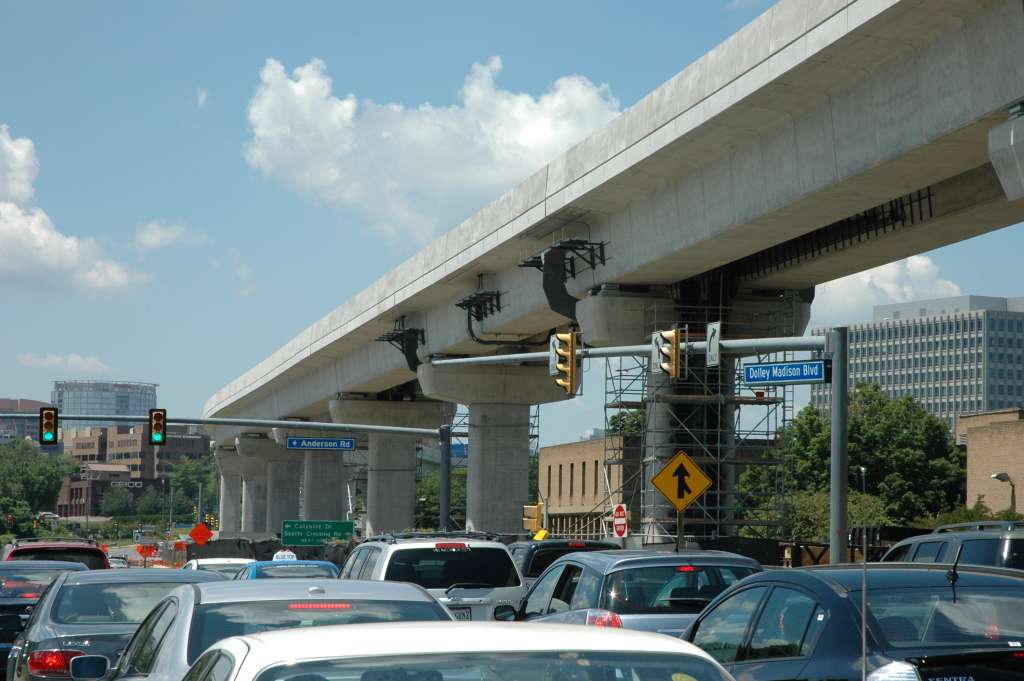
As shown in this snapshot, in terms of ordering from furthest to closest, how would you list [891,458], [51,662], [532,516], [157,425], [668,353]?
[891,458], [532,516], [157,425], [668,353], [51,662]

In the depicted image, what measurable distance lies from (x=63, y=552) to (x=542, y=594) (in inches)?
378

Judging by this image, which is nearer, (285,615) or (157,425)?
(285,615)

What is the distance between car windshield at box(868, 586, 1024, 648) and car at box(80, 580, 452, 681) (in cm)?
241

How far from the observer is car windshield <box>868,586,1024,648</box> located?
8.01 metres

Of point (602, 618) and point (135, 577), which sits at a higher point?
point (135, 577)

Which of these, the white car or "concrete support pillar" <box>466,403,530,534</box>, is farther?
"concrete support pillar" <box>466,403,530,534</box>

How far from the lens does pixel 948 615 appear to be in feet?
27.0

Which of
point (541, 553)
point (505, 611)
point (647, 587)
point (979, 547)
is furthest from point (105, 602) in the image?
point (541, 553)

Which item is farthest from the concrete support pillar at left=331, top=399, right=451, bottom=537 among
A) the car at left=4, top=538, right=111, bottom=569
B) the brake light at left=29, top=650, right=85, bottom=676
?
the brake light at left=29, top=650, right=85, bottom=676

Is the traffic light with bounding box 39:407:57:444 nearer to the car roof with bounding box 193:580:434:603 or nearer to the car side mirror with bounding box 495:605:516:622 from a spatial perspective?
the car side mirror with bounding box 495:605:516:622

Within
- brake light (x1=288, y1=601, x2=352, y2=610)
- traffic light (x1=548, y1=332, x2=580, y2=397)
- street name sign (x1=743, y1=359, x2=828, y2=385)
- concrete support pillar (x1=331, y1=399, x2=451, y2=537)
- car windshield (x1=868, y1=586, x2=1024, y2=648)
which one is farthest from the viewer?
concrete support pillar (x1=331, y1=399, x2=451, y2=537)

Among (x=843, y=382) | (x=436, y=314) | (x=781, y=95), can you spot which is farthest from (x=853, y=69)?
(x=436, y=314)

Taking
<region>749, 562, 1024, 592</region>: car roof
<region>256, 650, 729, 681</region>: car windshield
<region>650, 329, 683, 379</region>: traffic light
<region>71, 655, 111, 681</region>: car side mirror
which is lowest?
<region>71, 655, 111, 681</region>: car side mirror

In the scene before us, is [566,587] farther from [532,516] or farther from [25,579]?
[532,516]
